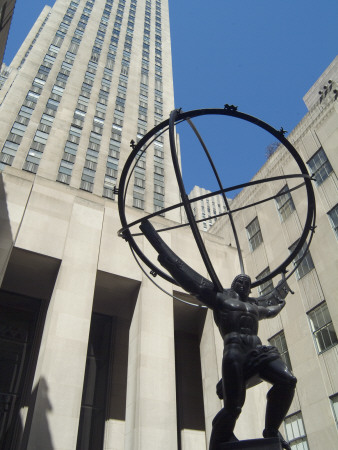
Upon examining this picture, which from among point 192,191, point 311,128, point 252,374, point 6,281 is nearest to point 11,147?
point 6,281

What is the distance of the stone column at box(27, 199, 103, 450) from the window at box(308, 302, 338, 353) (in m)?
10.6

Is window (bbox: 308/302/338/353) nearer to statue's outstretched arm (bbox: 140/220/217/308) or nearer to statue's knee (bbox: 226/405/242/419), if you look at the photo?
statue's outstretched arm (bbox: 140/220/217/308)

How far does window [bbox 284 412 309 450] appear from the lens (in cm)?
1661

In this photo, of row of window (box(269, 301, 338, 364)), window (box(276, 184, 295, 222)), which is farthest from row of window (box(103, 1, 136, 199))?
row of window (box(269, 301, 338, 364))

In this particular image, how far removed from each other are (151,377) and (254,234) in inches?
506

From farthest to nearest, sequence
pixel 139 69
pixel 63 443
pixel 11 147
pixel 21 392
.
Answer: pixel 139 69 → pixel 11 147 → pixel 21 392 → pixel 63 443

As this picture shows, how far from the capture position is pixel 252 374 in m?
4.92

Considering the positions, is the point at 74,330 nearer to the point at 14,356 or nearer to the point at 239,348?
the point at 14,356

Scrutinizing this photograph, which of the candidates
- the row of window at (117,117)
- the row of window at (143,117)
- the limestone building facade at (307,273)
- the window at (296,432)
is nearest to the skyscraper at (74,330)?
the limestone building facade at (307,273)

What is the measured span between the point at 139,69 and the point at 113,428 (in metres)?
54.8

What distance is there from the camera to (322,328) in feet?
57.7

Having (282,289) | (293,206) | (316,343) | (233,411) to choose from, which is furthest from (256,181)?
(293,206)

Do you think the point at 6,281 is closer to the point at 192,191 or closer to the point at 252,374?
the point at 252,374

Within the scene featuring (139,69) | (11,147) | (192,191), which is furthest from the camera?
(192,191)
